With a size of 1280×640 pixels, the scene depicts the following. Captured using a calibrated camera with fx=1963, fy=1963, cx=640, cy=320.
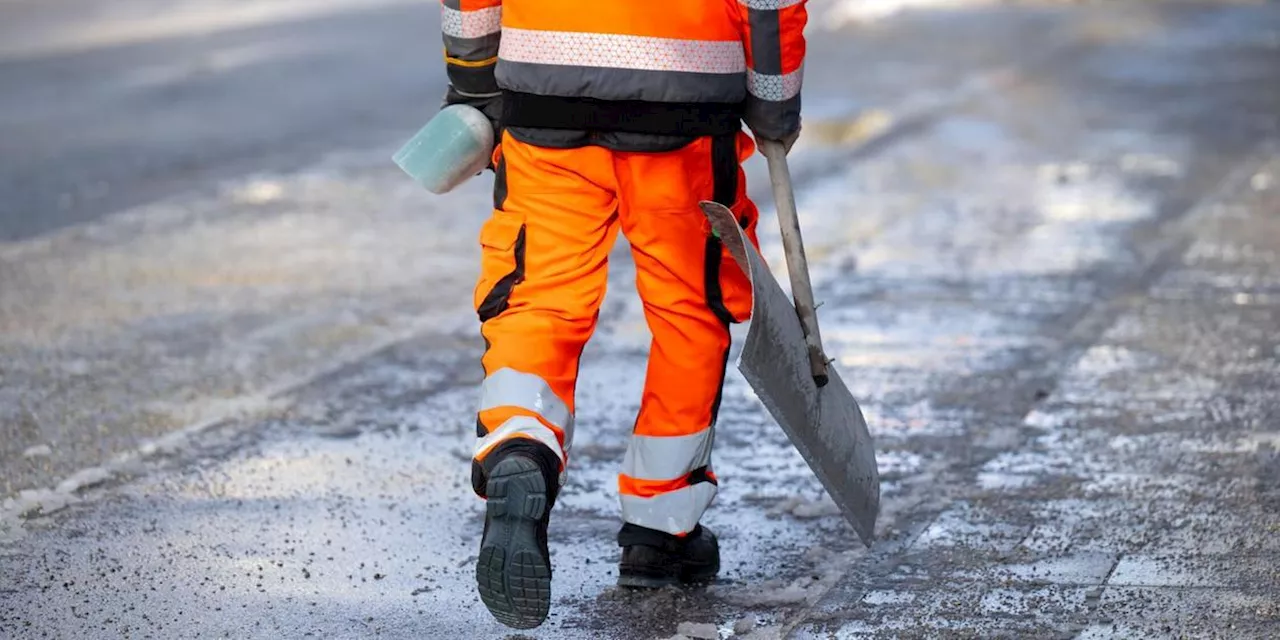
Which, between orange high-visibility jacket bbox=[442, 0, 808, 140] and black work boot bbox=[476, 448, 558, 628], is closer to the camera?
black work boot bbox=[476, 448, 558, 628]

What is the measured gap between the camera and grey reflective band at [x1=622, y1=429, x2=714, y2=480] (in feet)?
13.8

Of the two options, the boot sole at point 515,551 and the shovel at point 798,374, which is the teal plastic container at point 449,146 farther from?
the boot sole at point 515,551

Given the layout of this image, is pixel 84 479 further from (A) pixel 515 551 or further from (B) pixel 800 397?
(B) pixel 800 397

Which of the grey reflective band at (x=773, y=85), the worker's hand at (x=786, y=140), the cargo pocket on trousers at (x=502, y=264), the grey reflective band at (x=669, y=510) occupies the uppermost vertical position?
the grey reflective band at (x=773, y=85)

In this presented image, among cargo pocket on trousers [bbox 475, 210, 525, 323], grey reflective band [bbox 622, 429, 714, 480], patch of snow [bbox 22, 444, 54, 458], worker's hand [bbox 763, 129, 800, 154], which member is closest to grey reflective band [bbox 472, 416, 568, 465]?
cargo pocket on trousers [bbox 475, 210, 525, 323]

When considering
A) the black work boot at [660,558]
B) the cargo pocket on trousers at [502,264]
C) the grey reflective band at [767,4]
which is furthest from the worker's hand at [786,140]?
the black work boot at [660,558]

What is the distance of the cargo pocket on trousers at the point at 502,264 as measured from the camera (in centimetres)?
401

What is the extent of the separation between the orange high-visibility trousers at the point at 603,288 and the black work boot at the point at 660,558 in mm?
41

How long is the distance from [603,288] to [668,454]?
39cm

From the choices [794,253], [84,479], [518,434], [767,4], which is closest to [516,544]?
[518,434]

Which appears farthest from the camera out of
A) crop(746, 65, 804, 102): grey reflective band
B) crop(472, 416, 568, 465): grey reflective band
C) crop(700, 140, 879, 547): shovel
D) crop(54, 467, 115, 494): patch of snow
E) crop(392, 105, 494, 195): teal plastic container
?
crop(54, 467, 115, 494): patch of snow

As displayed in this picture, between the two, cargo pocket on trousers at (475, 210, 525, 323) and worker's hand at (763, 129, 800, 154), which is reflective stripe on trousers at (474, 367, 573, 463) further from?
worker's hand at (763, 129, 800, 154)

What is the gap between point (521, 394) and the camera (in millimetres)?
3947

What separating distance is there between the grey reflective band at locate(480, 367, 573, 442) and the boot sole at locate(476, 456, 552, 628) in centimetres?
17
